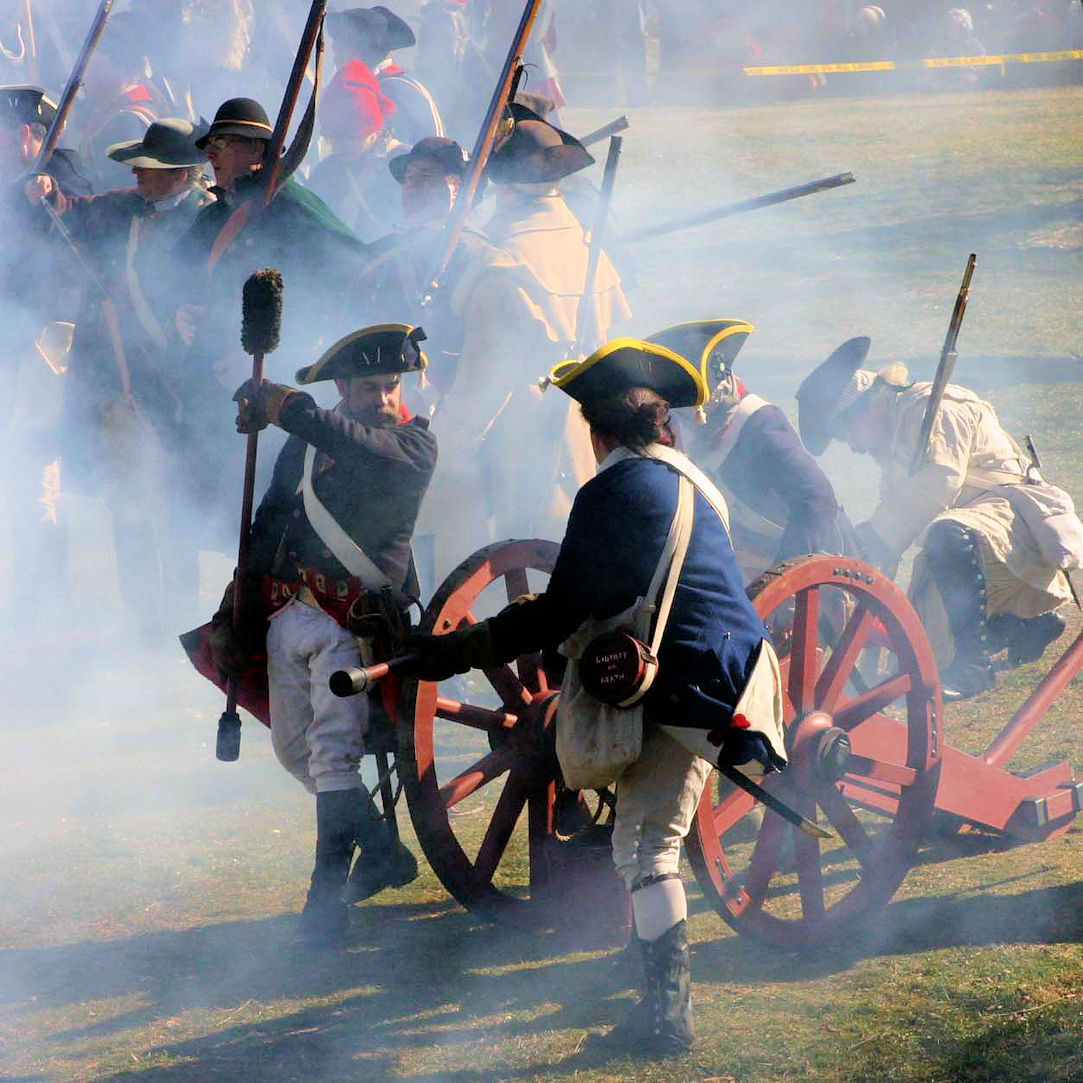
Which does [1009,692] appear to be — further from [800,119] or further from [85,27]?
[800,119]

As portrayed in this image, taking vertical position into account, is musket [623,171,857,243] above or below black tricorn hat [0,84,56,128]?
below

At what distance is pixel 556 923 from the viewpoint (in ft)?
10.9

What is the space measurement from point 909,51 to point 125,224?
12.6 metres

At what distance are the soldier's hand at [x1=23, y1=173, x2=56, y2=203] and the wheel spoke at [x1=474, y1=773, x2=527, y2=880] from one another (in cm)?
296

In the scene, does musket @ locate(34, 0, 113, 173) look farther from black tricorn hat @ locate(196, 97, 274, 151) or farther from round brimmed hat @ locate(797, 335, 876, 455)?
round brimmed hat @ locate(797, 335, 876, 455)


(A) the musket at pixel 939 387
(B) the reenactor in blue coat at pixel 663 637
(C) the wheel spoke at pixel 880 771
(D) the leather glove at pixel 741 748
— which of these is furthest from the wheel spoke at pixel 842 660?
(A) the musket at pixel 939 387

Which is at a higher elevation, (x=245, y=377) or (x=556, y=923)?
(x=245, y=377)

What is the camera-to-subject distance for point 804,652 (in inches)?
126

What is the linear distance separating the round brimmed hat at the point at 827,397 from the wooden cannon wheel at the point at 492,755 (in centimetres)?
158

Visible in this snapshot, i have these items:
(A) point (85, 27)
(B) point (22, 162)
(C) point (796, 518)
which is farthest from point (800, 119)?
(C) point (796, 518)

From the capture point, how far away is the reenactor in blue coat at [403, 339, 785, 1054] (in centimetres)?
275

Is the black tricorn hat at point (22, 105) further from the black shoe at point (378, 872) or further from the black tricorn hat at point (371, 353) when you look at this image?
the black shoe at point (378, 872)

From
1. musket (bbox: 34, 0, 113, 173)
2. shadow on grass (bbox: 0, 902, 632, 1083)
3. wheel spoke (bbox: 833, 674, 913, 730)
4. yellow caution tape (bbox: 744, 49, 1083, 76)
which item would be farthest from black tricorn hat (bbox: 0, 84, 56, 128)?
yellow caution tape (bbox: 744, 49, 1083, 76)

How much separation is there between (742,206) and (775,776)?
2.49 metres
